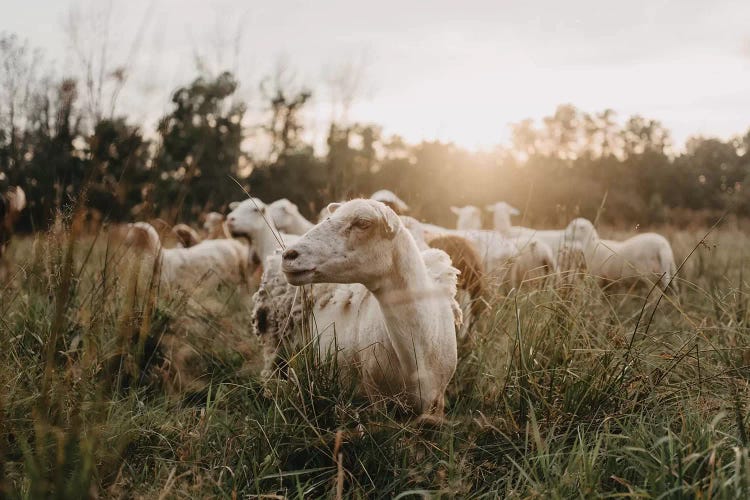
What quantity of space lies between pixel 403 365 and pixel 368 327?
1.07 ft

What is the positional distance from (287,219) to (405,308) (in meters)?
5.45

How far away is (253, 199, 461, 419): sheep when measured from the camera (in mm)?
2666

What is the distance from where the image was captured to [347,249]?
2.68 m

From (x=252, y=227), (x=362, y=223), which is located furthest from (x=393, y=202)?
(x=362, y=223)

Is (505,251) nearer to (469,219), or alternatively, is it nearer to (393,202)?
(393,202)

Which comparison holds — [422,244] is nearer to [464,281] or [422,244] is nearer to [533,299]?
[464,281]

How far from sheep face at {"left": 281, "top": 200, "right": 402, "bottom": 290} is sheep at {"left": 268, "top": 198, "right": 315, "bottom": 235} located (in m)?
5.32

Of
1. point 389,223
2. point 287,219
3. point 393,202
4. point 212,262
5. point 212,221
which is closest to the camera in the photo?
point 389,223

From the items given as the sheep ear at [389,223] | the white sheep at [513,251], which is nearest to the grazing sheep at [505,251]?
the white sheep at [513,251]

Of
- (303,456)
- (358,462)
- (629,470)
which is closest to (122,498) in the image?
(303,456)

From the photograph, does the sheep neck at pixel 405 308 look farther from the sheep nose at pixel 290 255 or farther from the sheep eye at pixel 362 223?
the sheep nose at pixel 290 255

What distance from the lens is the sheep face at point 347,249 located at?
262 centimetres

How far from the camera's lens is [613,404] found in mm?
2646

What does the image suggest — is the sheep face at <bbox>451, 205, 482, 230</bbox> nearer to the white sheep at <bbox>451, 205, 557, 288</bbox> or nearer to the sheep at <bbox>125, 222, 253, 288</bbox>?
the white sheep at <bbox>451, 205, 557, 288</bbox>
